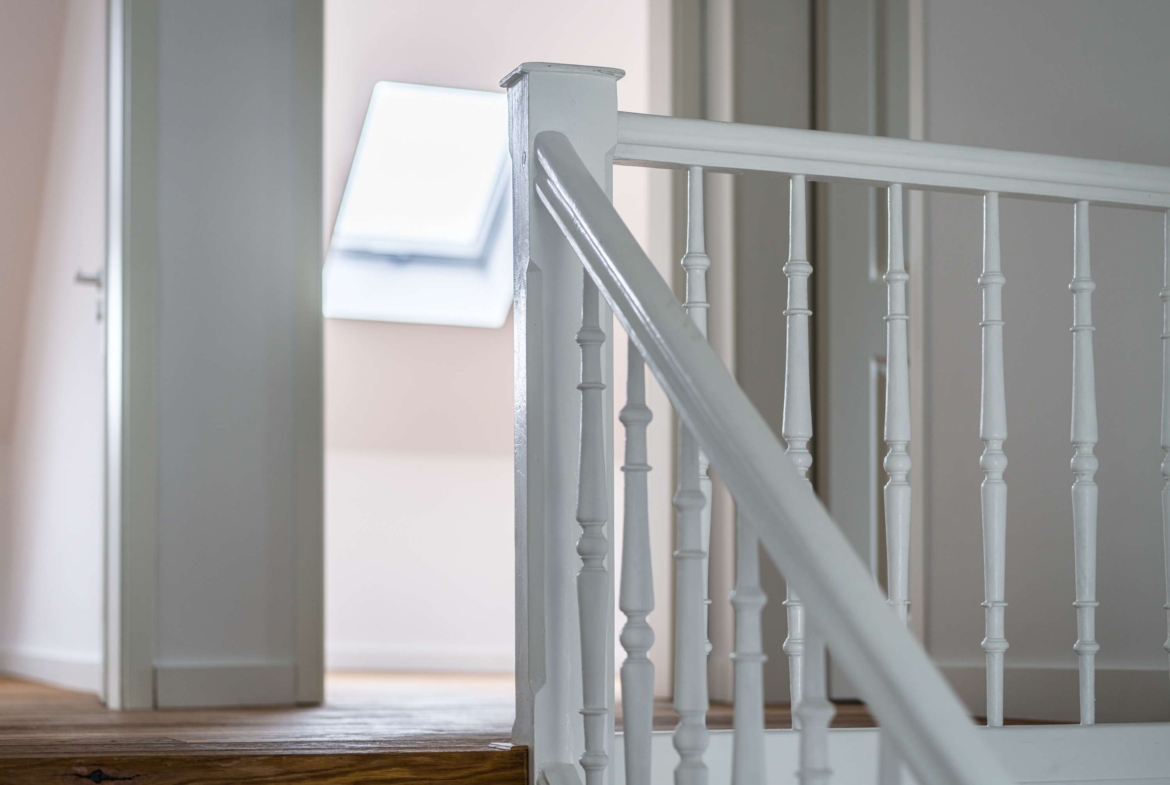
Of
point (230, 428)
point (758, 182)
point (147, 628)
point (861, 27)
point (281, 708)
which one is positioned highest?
point (861, 27)

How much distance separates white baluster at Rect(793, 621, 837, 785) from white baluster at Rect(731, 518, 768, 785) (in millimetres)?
103

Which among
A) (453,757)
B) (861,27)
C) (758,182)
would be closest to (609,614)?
(453,757)

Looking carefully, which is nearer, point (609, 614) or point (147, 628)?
point (609, 614)

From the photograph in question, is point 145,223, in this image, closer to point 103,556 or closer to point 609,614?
point 103,556

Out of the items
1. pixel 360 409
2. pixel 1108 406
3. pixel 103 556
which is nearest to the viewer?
pixel 1108 406

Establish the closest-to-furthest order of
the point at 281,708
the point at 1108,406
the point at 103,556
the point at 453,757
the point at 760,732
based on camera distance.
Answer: the point at 760,732 < the point at 453,757 < the point at 1108,406 < the point at 281,708 < the point at 103,556

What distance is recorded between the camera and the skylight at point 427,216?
4.09 m

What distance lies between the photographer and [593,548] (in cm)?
135

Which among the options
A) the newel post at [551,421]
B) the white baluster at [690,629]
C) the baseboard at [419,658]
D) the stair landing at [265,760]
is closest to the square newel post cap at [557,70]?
the newel post at [551,421]

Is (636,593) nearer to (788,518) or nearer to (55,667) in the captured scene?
(788,518)

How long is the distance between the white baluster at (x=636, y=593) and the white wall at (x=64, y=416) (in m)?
1.99

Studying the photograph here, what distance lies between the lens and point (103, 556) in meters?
2.80

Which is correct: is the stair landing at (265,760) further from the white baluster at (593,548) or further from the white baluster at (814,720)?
the white baluster at (814,720)

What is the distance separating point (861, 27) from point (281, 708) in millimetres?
2154
